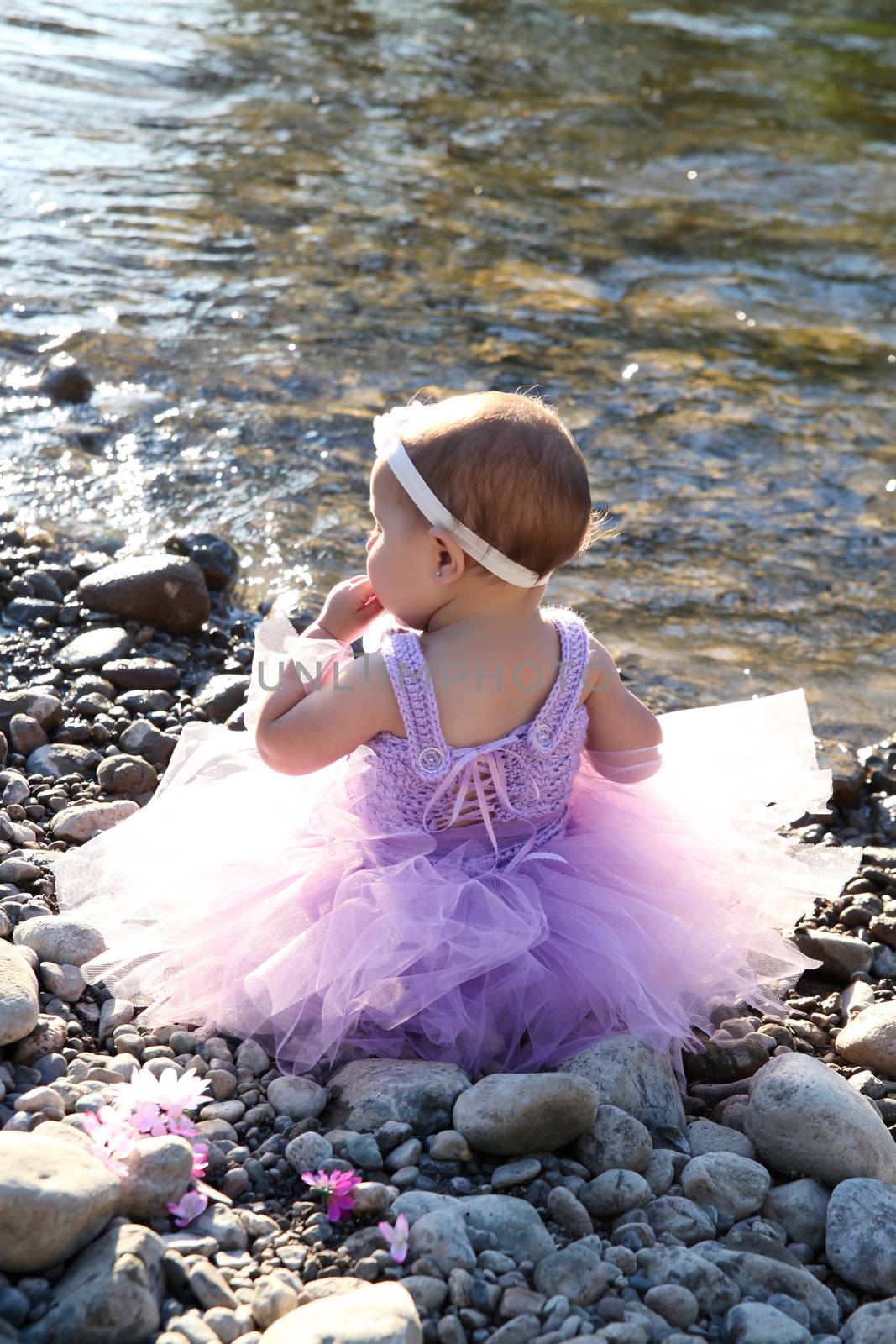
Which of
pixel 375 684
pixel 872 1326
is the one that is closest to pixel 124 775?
pixel 375 684

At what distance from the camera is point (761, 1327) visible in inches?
78.4

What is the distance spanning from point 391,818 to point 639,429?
3.27 meters

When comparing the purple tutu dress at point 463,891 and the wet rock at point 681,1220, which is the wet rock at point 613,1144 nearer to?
the wet rock at point 681,1220

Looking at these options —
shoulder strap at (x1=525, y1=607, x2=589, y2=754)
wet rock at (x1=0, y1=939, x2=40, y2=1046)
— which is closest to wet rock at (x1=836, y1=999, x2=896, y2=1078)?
shoulder strap at (x1=525, y1=607, x2=589, y2=754)

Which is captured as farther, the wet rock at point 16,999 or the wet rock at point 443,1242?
the wet rock at point 16,999

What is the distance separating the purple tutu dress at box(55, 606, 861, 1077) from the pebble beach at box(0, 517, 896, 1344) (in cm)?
11

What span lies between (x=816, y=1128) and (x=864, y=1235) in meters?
0.21

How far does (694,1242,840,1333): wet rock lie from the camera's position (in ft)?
6.85

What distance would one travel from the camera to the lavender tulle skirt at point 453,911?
8.63 feet

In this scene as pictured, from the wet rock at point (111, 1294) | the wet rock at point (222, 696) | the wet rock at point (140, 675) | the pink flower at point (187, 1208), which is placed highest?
the wet rock at point (111, 1294)

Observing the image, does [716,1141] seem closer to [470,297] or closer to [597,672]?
[597,672]

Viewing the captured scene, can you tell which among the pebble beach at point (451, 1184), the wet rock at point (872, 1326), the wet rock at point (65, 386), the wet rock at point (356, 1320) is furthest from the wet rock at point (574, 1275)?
the wet rock at point (65, 386)

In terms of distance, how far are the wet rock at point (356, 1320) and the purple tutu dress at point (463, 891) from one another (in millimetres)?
656

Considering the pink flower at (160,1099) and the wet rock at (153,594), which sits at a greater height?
the pink flower at (160,1099)
